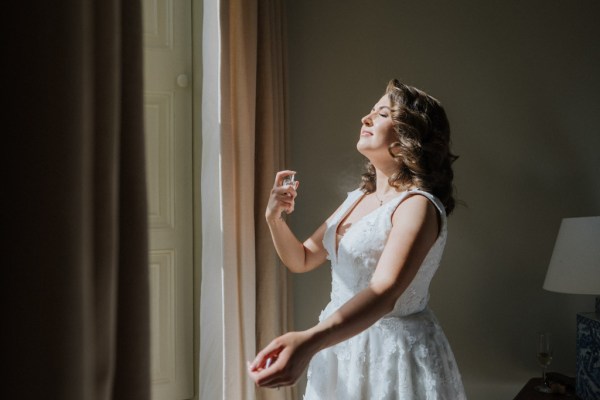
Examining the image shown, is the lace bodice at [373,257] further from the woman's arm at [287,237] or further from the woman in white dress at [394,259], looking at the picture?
the woman's arm at [287,237]

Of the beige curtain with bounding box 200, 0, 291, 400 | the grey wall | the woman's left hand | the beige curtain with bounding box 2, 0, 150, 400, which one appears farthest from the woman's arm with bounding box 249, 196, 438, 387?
the grey wall

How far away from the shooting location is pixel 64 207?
775mm

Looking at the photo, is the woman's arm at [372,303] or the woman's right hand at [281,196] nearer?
the woman's arm at [372,303]

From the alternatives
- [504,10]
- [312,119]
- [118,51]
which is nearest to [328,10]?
[312,119]

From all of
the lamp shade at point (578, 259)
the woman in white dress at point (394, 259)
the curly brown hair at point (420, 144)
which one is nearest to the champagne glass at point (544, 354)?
the lamp shade at point (578, 259)

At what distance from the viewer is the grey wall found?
249cm

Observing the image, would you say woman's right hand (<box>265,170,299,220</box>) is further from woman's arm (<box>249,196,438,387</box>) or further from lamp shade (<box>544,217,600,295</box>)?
lamp shade (<box>544,217,600,295</box>)

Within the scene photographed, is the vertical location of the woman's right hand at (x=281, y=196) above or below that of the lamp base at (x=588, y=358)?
above

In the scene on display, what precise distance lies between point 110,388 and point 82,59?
56 cm

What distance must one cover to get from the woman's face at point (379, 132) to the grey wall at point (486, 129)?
0.87 m

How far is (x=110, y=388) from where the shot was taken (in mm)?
899

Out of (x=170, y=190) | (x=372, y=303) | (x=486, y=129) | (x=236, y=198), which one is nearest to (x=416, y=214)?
(x=372, y=303)

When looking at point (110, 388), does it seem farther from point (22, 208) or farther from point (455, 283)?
point (455, 283)

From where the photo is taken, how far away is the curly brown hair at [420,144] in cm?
152
